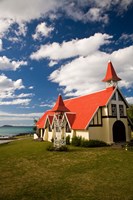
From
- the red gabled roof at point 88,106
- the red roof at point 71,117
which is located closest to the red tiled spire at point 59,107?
the red roof at point 71,117

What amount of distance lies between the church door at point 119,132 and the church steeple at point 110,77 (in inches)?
264

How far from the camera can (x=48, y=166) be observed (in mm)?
16547

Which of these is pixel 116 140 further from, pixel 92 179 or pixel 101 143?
pixel 92 179

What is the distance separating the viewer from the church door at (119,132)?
3070 centimetres

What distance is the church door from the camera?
30703 millimetres

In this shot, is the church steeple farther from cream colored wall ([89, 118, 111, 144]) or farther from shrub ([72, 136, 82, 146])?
shrub ([72, 136, 82, 146])

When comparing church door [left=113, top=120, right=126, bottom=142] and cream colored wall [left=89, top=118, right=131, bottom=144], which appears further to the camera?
church door [left=113, top=120, right=126, bottom=142]

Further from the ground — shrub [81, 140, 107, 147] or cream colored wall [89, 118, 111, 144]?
cream colored wall [89, 118, 111, 144]

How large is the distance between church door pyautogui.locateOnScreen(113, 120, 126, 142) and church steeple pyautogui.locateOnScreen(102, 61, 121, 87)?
6.71 metres

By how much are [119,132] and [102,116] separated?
13.4 feet

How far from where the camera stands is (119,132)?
31203 mm

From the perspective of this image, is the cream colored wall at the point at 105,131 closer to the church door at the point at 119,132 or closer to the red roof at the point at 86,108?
the church door at the point at 119,132

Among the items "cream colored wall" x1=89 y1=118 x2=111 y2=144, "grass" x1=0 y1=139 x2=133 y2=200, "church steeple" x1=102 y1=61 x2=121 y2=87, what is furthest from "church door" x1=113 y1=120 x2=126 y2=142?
"grass" x1=0 y1=139 x2=133 y2=200

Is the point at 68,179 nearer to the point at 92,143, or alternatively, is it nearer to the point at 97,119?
the point at 92,143
